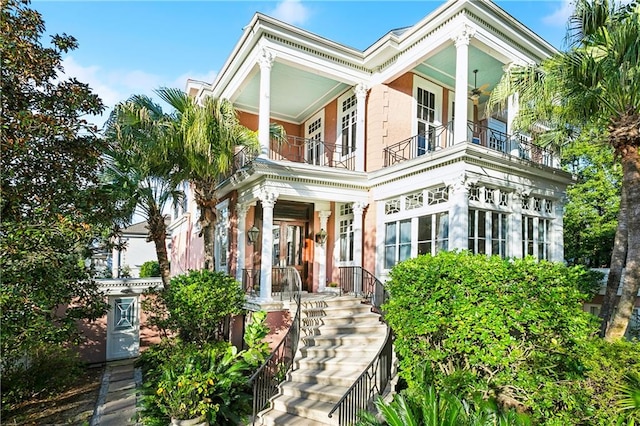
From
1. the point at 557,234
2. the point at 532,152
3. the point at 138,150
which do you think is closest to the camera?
the point at 138,150

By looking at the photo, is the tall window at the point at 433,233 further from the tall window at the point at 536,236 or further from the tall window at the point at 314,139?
the tall window at the point at 314,139

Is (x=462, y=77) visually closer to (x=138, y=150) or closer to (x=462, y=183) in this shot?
(x=462, y=183)

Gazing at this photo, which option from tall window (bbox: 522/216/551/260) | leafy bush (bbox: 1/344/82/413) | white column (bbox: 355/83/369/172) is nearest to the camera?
leafy bush (bbox: 1/344/82/413)

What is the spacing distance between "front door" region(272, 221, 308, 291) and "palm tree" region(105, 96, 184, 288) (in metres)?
3.97

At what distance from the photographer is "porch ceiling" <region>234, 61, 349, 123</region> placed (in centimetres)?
1181

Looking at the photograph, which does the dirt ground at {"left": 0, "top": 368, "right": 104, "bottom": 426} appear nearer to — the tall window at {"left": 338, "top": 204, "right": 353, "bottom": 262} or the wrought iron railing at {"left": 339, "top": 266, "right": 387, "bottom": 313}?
the wrought iron railing at {"left": 339, "top": 266, "right": 387, "bottom": 313}

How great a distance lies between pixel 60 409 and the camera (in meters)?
7.41

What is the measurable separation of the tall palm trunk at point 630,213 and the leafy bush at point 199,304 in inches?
306

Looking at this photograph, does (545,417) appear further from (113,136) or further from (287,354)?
(113,136)

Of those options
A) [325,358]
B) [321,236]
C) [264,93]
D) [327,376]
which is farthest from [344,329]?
[264,93]

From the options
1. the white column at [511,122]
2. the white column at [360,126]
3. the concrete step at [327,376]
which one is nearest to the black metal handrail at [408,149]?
the white column at [360,126]

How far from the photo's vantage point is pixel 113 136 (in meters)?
9.24

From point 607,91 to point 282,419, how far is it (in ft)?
26.7

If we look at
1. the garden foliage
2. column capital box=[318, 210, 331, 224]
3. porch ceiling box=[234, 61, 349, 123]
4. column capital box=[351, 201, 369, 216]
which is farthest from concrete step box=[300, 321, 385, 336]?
porch ceiling box=[234, 61, 349, 123]
